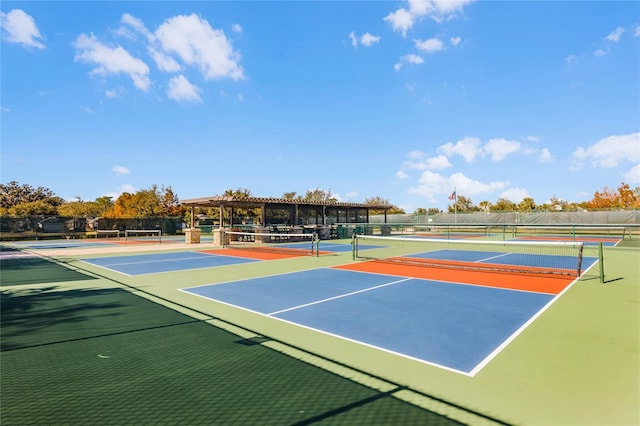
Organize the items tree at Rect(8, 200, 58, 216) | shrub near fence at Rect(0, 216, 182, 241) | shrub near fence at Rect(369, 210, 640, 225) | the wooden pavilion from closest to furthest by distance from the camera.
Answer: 1. the wooden pavilion
2. shrub near fence at Rect(0, 216, 182, 241)
3. shrub near fence at Rect(369, 210, 640, 225)
4. tree at Rect(8, 200, 58, 216)

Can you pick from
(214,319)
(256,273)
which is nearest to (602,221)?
(256,273)

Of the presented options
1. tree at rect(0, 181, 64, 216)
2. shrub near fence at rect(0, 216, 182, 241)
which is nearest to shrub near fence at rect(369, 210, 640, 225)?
shrub near fence at rect(0, 216, 182, 241)

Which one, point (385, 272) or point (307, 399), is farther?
point (385, 272)

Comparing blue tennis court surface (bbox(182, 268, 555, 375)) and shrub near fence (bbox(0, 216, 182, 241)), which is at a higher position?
shrub near fence (bbox(0, 216, 182, 241))

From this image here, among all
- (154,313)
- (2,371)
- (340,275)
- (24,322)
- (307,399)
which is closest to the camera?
(307,399)

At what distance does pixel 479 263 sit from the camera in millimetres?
14680

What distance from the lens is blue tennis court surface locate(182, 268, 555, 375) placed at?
5.27 m

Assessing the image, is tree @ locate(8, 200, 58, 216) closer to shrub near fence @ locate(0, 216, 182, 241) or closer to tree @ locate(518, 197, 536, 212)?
shrub near fence @ locate(0, 216, 182, 241)

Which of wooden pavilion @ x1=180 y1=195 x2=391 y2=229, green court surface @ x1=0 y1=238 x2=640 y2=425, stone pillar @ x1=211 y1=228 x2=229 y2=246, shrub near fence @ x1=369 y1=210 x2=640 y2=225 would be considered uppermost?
wooden pavilion @ x1=180 y1=195 x2=391 y2=229

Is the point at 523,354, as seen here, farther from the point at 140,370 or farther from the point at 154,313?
the point at 154,313

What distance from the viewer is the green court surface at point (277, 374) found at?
3.48 meters

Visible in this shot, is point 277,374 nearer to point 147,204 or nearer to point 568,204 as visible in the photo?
point 147,204

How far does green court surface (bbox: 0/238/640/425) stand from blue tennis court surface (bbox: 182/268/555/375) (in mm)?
353

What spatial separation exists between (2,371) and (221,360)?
2722mm
